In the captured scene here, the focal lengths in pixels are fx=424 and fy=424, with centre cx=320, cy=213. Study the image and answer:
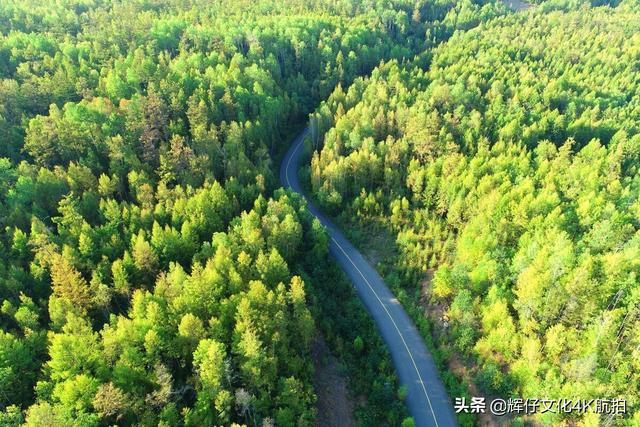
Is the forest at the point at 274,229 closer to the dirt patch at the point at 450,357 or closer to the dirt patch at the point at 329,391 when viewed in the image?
the dirt patch at the point at 450,357

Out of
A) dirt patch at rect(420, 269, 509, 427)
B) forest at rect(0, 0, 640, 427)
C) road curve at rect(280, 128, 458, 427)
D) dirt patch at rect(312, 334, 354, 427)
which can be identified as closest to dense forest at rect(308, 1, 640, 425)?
dirt patch at rect(420, 269, 509, 427)

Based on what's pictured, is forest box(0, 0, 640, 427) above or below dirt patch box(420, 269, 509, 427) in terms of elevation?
above

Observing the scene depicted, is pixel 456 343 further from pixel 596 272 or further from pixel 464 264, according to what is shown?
pixel 596 272

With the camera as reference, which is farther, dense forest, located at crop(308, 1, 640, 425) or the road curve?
the road curve

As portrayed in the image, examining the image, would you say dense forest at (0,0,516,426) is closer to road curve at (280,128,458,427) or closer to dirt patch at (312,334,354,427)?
dirt patch at (312,334,354,427)

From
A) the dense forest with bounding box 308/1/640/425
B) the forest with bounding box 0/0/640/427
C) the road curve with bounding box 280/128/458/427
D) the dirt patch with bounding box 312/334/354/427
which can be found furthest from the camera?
the road curve with bounding box 280/128/458/427

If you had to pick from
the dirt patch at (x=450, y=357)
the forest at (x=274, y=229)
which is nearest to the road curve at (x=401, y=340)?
the forest at (x=274, y=229)

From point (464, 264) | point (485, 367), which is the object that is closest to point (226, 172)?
point (464, 264)
